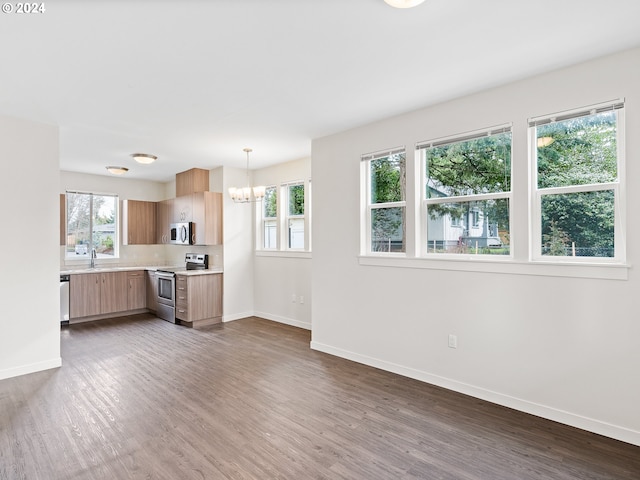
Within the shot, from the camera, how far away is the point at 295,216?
19.5 ft

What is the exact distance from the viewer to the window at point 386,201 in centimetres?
388

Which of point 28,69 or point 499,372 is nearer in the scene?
point 28,69

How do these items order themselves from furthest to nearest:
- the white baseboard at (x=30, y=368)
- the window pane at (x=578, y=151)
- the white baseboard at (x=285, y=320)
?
the white baseboard at (x=285, y=320) < the white baseboard at (x=30, y=368) < the window pane at (x=578, y=151)

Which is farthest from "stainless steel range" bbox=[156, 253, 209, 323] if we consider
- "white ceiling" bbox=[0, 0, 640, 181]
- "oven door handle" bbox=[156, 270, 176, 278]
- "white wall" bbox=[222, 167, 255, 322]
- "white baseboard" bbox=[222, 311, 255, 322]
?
"white ceiling" bbox=[0, 0, 640, 181]

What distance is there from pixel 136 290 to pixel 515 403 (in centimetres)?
656

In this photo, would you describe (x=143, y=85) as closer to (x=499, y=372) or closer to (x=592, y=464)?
(x=499, y=372)

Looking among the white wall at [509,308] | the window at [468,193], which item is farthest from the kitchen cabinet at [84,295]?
the window at [468,193]

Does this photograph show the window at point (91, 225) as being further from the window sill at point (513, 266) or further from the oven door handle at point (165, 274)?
the window sill at point (513, 266)

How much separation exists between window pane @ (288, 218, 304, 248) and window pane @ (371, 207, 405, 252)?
196 cm

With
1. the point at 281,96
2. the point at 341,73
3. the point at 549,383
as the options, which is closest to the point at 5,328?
the point at 281,96

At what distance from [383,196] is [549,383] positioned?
2.36m

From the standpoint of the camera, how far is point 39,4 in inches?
77.3

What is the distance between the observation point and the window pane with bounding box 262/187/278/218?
6307mm

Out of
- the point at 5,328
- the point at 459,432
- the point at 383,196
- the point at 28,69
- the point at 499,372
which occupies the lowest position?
the point at 459,432
